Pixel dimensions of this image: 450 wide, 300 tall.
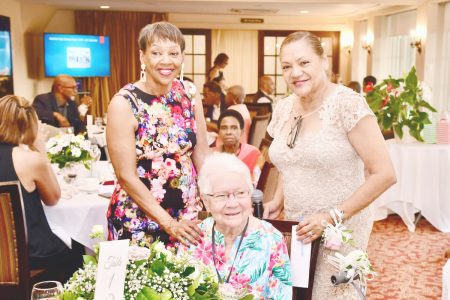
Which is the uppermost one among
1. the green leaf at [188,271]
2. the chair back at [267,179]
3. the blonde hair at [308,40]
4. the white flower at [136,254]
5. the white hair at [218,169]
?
the blonde hair at [308,40]

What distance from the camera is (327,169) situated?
2.17 meters

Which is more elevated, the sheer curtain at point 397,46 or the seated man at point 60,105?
the sheer curtain at point 397,46

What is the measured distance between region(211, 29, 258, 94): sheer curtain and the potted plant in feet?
27.7

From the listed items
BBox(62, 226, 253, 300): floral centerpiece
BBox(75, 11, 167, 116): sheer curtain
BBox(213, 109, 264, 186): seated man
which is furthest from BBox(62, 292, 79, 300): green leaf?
BBox(75, 11, 167, 116): sheer curtain

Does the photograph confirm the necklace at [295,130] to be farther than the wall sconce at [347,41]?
No

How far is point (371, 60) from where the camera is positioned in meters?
12.6

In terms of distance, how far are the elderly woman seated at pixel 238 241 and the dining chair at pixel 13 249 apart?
4.28ft

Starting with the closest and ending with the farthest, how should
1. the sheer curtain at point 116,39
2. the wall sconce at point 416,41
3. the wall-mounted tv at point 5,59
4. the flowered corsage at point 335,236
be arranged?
the flowered corsage at point 335,236 → the wall-mounted tv at point 5,59 → the wall sconce at point 416,41 → the sheer curtain at point 116,39

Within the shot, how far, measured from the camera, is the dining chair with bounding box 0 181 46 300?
298 cm

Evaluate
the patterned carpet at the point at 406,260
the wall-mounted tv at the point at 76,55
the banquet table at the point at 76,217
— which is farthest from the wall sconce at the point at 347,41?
the banquet table at the point at 76,217

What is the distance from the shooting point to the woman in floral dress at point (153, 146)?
7.50 ft

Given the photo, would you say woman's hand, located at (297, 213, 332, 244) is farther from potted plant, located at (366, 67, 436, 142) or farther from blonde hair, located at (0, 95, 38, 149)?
potted plant, located at (366, 67, 436, 142)

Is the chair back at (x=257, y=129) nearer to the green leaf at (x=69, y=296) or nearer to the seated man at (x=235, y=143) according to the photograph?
the seated man at (x=235, y=143)

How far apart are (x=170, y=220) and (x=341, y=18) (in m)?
12.8
